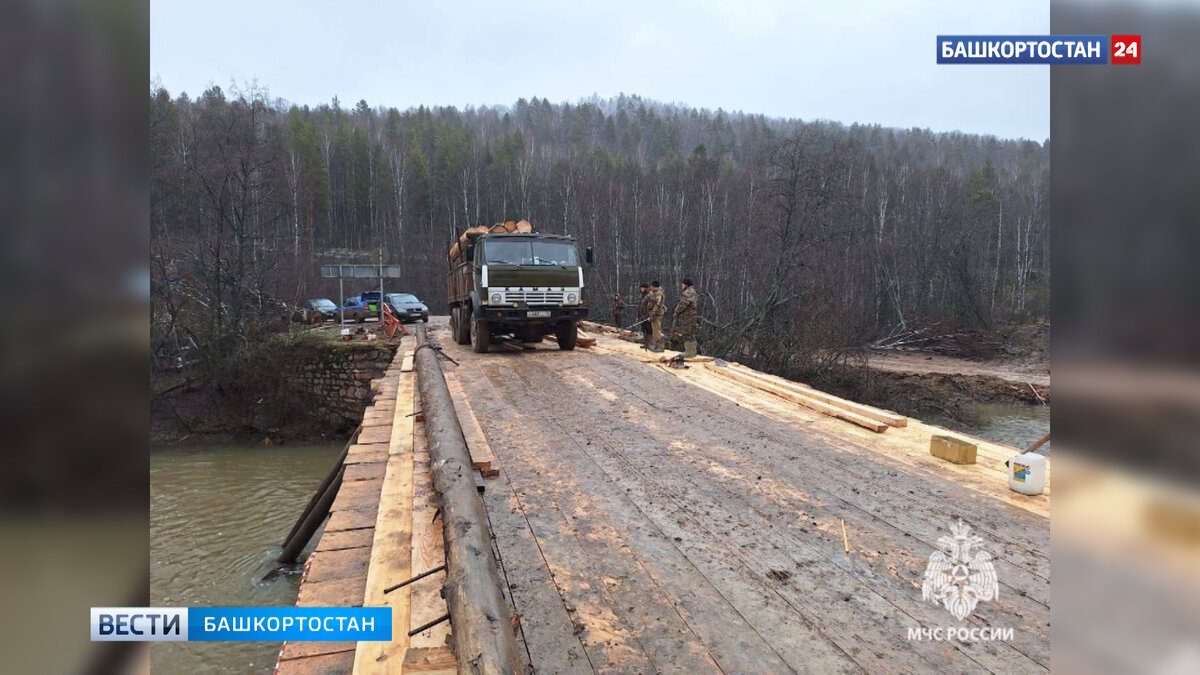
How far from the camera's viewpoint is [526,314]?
11695mm

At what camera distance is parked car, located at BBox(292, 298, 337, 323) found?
86.4 ft

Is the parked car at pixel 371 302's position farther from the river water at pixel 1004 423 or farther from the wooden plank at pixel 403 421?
the river water at pixel 1004 423

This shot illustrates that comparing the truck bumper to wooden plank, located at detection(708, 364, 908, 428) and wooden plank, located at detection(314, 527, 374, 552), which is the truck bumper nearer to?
wooden plank, located at detection(708, 364, 908, 428)

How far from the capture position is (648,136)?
86.5 metres

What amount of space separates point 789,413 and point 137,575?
20.7 ft

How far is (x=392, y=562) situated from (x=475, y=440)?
7.54 feet

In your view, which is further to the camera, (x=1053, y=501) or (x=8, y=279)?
(x=1053, y=501)

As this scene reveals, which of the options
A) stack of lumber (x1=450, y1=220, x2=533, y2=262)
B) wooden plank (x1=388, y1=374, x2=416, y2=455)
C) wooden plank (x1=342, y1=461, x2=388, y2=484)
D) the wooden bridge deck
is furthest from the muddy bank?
the wooden bridge deck

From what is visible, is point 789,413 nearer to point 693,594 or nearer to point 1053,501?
point 693,594

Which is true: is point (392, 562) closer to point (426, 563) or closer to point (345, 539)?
→ point (426, 563)

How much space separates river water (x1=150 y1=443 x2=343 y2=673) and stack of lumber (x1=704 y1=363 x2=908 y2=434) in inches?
250

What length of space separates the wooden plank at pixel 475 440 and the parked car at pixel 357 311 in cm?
2236

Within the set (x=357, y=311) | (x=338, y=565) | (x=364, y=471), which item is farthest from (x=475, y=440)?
(x=357, y=311)

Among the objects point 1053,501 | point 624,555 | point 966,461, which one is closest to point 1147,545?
point 1053,501
